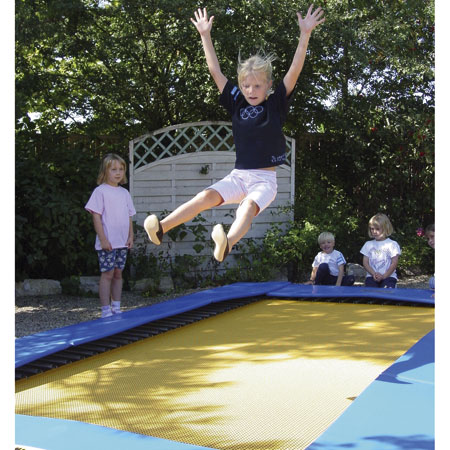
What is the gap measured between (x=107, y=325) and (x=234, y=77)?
3121 mm

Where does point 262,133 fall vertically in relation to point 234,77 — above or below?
below

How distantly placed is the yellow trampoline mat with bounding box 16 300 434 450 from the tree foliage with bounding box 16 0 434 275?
7.74ft

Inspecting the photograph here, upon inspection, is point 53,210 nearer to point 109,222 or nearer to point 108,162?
point 109,222

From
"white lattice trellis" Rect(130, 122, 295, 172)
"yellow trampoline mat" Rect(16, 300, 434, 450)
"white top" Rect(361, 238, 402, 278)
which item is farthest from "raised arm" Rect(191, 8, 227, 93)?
"white lattice trellis" Rect(130, 122, 295, 172)

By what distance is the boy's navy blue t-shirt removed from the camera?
7.77 ft

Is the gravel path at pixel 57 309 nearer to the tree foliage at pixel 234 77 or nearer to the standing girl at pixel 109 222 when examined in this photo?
the tree foliage at pixel 234 77

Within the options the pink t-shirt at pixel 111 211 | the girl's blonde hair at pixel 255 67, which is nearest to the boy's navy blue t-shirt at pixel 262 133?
the girl's blonde hair at pixel 255 67

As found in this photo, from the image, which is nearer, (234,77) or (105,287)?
(105,287)

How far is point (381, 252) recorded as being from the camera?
172 inches

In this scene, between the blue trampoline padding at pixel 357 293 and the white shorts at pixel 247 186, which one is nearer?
the white shorts at pixel 247 186

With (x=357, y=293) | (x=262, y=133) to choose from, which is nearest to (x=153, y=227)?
(x=262, y=133)

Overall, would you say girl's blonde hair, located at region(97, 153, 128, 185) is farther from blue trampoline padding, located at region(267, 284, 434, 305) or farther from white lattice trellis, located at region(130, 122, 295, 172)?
white lattice trellis, located at region(130, 122, 295, 172)

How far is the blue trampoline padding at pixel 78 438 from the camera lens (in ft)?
5.35

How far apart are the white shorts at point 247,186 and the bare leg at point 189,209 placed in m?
0.05
